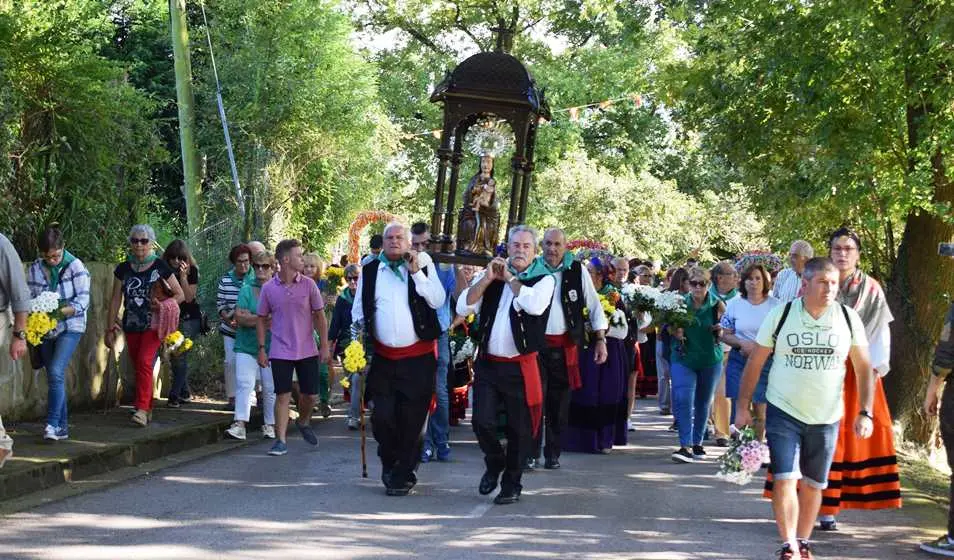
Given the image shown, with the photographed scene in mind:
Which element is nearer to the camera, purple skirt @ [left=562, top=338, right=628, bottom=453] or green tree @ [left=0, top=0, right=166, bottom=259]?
green tree @ [left=0, top=0, right=166, bottom=259]

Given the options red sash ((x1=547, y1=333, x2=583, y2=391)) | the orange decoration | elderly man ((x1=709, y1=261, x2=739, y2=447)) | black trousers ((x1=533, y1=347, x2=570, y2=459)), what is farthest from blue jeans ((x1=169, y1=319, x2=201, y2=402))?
the orange decoration

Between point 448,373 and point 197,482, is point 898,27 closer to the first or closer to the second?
point 448,373

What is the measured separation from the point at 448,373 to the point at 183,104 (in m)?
8.09

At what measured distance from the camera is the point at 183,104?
19.9 m

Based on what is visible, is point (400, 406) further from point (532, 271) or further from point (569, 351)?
point (569, 351)

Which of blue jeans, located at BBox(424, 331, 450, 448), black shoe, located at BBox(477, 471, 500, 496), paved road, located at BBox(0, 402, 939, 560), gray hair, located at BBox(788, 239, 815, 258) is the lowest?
paved road, located at BBox(0, 402, 939, 560)

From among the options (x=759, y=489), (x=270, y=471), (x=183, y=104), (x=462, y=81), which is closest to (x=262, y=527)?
(x=270, y=471)

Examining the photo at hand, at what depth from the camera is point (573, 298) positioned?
12.3 metres

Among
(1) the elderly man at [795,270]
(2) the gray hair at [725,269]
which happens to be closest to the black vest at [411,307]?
(1) the elderly man at [795,270]

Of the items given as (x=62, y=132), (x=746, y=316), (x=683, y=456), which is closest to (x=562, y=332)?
(x=746, y=316)

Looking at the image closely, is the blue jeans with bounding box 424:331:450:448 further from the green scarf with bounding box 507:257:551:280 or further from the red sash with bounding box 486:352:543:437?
the green scarf with bounding box 507:257:551:280

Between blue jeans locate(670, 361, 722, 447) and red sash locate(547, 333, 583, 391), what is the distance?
1274 millimetres

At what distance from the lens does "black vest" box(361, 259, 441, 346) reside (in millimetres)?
10734

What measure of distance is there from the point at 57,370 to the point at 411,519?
13.6 feet
